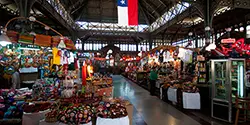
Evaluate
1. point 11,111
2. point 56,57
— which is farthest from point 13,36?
point 11,111

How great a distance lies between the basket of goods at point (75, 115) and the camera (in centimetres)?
227

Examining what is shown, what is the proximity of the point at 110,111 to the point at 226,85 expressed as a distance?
11.8 feet

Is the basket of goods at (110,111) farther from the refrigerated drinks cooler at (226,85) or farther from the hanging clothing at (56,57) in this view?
the refrigerated drinks cooler at (226,85)

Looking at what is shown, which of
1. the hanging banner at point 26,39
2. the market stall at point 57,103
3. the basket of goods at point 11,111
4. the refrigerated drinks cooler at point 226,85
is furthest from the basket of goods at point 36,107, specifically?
the refrigerated drinks cooler at point 226,85

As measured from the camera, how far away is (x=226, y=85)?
4367 millimetres

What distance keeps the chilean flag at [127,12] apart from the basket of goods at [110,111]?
2.31 metres

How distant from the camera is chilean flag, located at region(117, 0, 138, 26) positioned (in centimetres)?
413

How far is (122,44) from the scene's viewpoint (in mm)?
24438

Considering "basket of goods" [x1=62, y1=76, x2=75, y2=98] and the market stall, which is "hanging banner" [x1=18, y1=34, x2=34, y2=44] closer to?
the market stall

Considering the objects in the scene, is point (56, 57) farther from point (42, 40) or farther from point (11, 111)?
point (11, 111)

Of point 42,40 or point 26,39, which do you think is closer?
point 26,39

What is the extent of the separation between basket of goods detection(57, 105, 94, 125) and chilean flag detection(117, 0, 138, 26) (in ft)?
8.26

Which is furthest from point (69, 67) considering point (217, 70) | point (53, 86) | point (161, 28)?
point (161, 28)

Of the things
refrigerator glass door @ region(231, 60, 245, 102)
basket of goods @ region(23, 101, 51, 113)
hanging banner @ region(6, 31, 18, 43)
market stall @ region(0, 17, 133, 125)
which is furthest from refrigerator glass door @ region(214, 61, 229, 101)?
hanging banner @ region(6, 31, 18, 43)
